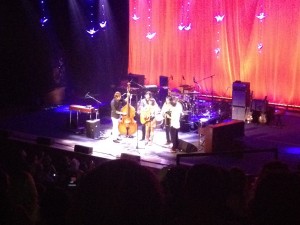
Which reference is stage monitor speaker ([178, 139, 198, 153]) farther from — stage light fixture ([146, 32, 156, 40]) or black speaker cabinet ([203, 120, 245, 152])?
stage light fixture ([146, 32, 156, 40])

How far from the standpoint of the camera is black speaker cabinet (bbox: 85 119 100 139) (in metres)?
14.1

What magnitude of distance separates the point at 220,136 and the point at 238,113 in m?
4.23

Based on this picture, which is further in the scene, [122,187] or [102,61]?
[102,61]

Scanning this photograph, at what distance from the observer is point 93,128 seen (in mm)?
14086

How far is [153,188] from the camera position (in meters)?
2.37

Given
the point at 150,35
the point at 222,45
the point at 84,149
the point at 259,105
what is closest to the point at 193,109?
the point at 259,105

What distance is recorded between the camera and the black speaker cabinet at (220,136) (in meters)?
12.4

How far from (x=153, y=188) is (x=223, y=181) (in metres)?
0.70

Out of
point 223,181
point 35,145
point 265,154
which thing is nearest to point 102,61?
point 35,145

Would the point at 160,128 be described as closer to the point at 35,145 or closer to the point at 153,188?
the point at 35,145

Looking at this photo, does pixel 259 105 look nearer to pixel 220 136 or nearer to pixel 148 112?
pixel 220 136

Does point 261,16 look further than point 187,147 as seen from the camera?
Yes

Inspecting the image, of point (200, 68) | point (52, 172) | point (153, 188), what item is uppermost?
point (200, 68)

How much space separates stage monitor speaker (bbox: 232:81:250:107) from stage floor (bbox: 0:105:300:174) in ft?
2.94
